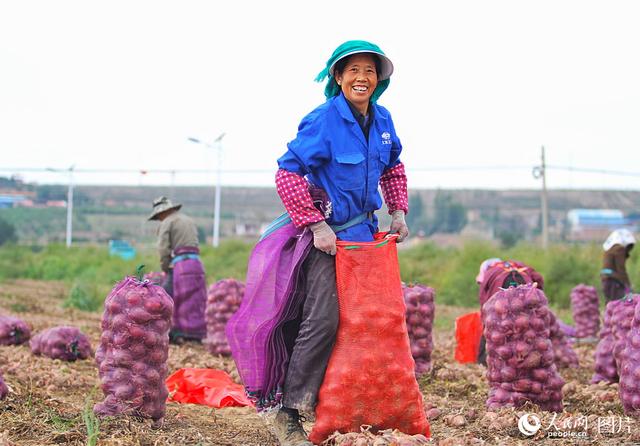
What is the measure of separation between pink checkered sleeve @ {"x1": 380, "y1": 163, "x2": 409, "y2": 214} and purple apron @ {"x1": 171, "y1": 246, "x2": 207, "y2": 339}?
5.12 meters

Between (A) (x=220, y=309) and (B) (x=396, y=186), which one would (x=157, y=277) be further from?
(B) (x=396, y=186)

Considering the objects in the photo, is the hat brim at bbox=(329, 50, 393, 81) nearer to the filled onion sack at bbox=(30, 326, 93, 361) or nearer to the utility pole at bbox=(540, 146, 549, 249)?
the filled onion sack at bbox=(30, 326, 93, 361)

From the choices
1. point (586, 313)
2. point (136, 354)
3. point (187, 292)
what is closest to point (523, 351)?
point (136, 354)

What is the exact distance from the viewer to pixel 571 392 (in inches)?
258

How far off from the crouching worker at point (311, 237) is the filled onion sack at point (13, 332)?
15.9 feet

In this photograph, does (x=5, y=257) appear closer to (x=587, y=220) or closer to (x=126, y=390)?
(x=587, y=220)

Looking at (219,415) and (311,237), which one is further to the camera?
(219,415)

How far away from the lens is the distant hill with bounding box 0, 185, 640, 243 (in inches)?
1305

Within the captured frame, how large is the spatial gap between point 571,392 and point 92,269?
19.0 m

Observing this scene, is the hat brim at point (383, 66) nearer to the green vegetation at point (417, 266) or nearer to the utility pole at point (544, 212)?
the green vegetation at point (417, 266)

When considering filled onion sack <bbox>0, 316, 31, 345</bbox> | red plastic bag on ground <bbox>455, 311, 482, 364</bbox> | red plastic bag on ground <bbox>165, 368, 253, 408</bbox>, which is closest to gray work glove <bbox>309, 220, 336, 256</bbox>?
red plastic bag on ground <bbox>165, 368, 253, 408</bbox>

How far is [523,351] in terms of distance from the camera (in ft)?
18.7

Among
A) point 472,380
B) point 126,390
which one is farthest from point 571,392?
point 126,390

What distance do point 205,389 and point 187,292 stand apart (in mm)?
3518
